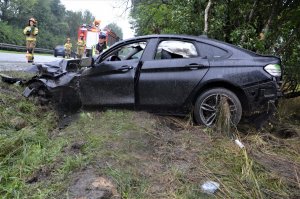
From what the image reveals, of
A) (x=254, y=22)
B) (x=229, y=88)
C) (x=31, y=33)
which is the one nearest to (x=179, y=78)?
(x=229, y=88)

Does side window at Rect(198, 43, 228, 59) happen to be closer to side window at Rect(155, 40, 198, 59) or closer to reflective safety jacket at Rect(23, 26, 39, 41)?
side window at Rect(155, 40, 198, 59)

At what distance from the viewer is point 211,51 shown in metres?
6.28

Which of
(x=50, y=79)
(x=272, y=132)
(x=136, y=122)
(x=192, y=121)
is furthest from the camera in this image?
(x=50, y=79)

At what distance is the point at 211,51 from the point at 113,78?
1671 millimetres

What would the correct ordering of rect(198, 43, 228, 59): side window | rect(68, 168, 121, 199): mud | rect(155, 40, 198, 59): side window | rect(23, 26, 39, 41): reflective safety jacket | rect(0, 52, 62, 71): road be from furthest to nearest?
rect(23, 26, 39, 41): reflective safety jacket, rect(0, 52, 62, 71): road, rect(155, 40, 198, 59): side window, rect(198, 43, 228, 59): side window, rect(68, 168, 121, 199): mud

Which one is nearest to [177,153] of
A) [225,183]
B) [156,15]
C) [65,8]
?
[225,183]

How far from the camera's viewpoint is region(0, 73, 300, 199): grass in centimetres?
371

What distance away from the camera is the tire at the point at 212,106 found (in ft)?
19.7

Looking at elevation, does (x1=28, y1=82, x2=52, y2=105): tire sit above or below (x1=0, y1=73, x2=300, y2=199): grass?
above

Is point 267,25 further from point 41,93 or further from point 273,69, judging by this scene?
point 41,93

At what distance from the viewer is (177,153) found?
4727 millimetres

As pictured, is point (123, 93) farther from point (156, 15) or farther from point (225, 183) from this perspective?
point (156, 15)

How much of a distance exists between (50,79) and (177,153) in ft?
11.8

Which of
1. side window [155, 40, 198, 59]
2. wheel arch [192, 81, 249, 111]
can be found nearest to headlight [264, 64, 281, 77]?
wheel arch [192, 81, 249, 111]
